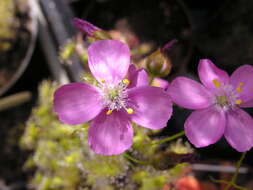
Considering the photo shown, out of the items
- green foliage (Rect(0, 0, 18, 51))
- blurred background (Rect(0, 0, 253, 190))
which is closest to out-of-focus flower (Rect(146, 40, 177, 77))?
blurred background (Rect(0, 0, 253, 190))

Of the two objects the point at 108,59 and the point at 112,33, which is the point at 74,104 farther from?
the point at 112,33

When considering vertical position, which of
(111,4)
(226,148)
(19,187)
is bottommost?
(19,187)

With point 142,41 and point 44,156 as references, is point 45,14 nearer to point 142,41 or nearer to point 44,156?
point 142,41

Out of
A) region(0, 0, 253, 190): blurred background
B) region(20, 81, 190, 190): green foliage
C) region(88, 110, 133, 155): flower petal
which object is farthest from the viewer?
region(0, 0, 253, 190): blurred background

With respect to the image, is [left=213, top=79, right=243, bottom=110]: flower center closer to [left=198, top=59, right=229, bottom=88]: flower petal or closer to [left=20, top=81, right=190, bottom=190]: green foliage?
[left=198, top=59, right=229, bottom=88]: flower petal

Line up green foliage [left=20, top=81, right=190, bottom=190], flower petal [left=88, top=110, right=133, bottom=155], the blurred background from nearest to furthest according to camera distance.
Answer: flower petal [left=88, top=110, right=133, bottom=155], green foliage [left=20, top=81, right=190, bottom=190], the blurred background

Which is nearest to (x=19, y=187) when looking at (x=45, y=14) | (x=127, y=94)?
(x=45, y=14)

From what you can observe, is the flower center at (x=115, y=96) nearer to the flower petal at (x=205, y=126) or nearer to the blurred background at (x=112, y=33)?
the flower petal at (x=205, y=126)

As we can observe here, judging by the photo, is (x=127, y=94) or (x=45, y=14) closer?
(x=127, y=94)
